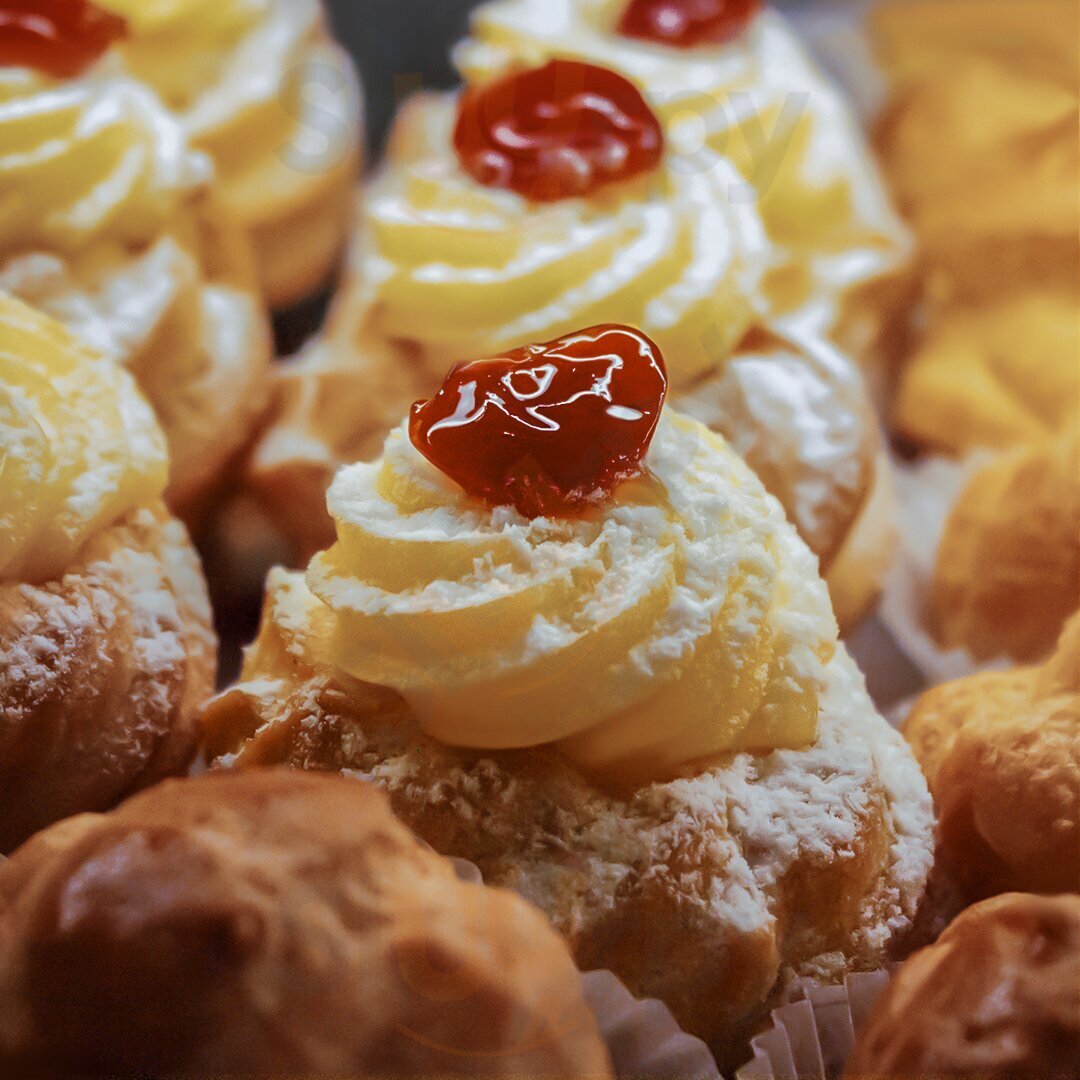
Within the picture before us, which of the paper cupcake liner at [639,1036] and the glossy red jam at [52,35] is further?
the glossy red jam at [52,35]

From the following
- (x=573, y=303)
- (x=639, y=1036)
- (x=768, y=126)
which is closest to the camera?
(x=639, y=1036)

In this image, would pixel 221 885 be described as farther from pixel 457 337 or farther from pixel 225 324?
pixel 225 324

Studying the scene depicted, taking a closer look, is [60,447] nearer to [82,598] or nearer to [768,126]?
[82,598]

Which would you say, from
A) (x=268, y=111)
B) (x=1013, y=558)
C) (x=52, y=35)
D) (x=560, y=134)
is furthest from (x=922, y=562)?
(x=52, y=35)

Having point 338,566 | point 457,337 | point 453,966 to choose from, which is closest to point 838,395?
point 457,337

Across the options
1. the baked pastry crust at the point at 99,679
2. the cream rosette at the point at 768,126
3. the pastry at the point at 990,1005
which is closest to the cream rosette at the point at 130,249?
the baked pastry crust at the point at 99,679

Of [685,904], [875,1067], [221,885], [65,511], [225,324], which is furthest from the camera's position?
[225,324]

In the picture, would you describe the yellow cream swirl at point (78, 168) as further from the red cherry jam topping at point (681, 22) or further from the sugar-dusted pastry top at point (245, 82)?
the red cherry jam topping at point (681, 22)
